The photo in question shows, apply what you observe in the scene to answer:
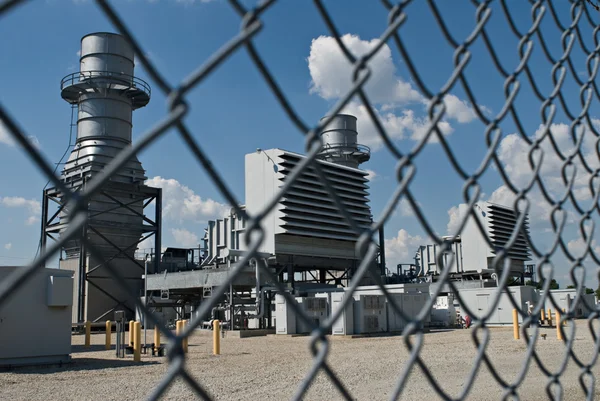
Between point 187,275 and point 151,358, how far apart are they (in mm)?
13572

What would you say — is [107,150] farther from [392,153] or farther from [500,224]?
[392,153]

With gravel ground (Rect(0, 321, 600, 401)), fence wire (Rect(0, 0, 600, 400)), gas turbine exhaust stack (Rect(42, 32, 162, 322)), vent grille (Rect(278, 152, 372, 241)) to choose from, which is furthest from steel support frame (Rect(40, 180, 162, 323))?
fence wire (Rect(0, 0, 600, 400))

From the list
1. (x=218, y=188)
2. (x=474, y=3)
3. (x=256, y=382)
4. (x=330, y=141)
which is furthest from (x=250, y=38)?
(x=330, y=141)

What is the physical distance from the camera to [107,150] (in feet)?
106

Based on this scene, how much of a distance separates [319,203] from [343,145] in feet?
40.1

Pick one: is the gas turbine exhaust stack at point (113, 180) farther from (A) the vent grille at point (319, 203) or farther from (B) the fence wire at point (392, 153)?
(B) the fence wire at point (392, 153)

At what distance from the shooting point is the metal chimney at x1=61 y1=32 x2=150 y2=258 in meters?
32.1

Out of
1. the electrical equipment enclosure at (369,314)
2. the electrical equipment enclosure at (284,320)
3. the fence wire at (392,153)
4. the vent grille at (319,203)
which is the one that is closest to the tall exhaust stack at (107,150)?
the vent grille at (319,203)

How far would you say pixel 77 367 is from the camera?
12492 mm

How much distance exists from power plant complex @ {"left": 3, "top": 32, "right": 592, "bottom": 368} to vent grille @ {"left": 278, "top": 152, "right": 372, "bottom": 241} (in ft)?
0.19

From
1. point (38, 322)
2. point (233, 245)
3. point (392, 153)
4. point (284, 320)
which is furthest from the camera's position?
point (233, 245)

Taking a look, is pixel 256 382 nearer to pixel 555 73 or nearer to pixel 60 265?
pixel 555 73

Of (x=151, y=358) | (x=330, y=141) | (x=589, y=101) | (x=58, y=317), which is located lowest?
(x=151, y=358)

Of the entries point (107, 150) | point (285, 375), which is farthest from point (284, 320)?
point (107, 150)
